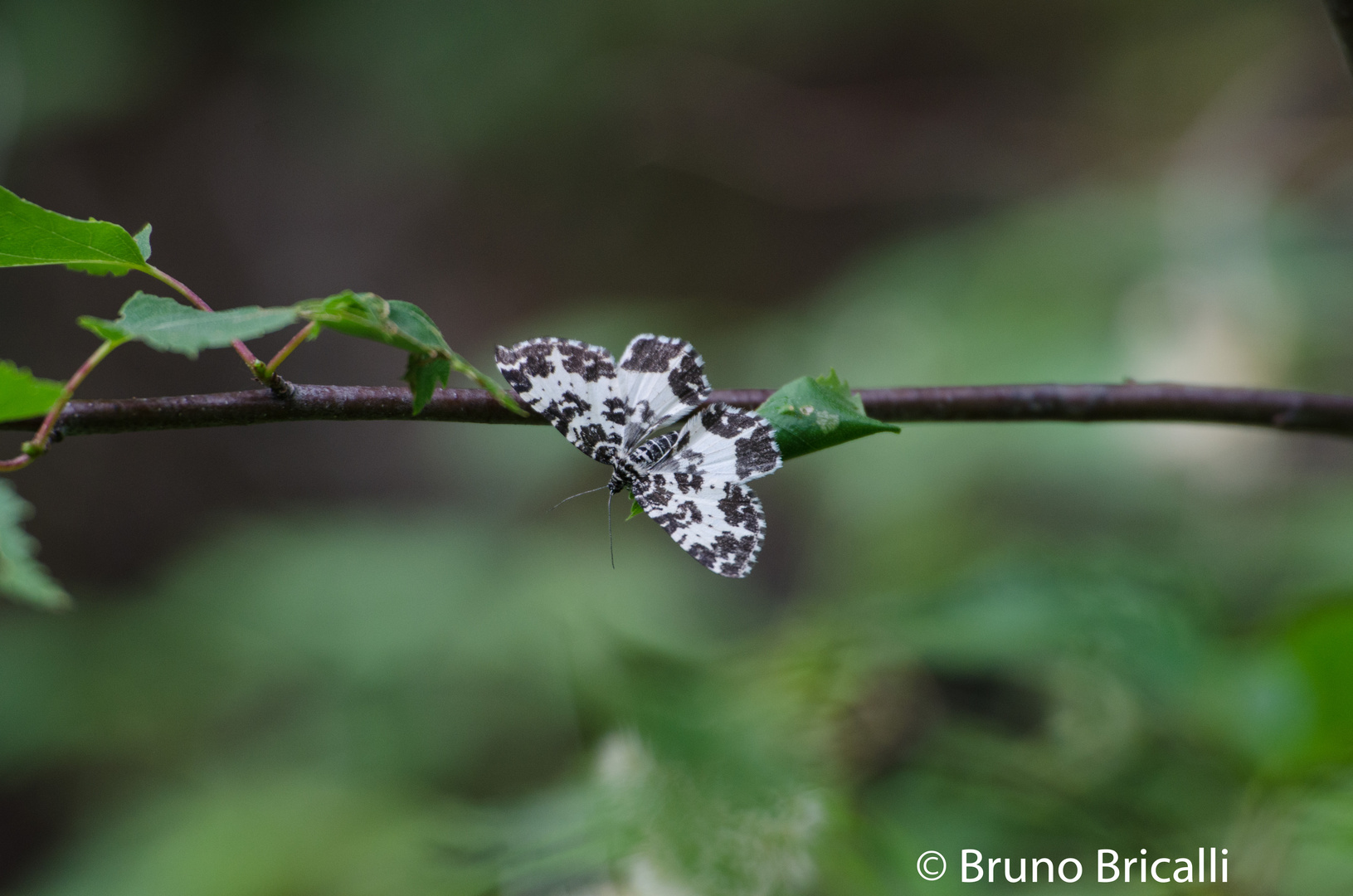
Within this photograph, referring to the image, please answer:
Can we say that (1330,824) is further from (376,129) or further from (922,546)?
(376,129)

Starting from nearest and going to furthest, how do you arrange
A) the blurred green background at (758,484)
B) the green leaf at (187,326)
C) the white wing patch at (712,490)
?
the green leaf at (187,326)
the white wing patch at (712,490)
the blurred green background at (758,484)

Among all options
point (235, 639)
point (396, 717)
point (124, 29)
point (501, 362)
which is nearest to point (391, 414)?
point (501, 362)

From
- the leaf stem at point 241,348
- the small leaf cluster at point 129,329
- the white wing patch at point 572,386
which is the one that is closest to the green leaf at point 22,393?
the small leaf cluster at point 129,329

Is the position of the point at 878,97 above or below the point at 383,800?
above

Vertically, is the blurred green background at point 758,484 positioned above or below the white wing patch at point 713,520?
above

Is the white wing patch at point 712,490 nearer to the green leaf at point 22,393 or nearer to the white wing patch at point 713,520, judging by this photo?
the white wing patch at point 713,520

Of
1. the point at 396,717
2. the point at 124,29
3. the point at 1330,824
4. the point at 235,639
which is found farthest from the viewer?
the point at 124,29

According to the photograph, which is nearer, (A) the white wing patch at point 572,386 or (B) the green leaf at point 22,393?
(B) the green leaf at point 22,393

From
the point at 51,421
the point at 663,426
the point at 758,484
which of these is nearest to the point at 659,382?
the point at 663,426
